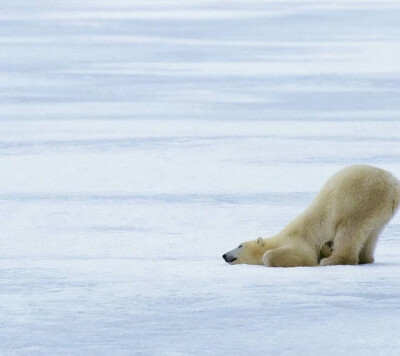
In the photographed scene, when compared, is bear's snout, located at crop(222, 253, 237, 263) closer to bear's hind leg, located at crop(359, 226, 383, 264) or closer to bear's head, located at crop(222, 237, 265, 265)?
bear's head, located at crop(222, 237, 265, 265)

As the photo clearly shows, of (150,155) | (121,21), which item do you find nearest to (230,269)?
(150,155)

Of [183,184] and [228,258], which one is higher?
[228,258]

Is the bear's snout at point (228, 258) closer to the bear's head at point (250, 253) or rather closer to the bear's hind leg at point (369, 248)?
the bear's head at point (250, 253)

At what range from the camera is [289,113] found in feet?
32.7

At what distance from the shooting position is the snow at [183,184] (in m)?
3.24

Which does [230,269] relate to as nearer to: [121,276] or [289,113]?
[121,276]

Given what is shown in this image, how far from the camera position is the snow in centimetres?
324

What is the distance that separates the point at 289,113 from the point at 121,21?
12135 mm

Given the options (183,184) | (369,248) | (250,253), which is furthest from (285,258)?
(183,184)

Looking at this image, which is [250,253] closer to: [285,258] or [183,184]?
[285,258]

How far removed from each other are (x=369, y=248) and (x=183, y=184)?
7.68 feet

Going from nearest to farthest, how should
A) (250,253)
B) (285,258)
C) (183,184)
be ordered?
1. (285,258)
2. (250,253)
3. (183,184)

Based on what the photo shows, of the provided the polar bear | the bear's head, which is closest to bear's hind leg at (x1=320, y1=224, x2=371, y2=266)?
the polar bear

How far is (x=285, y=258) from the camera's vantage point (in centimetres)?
430
